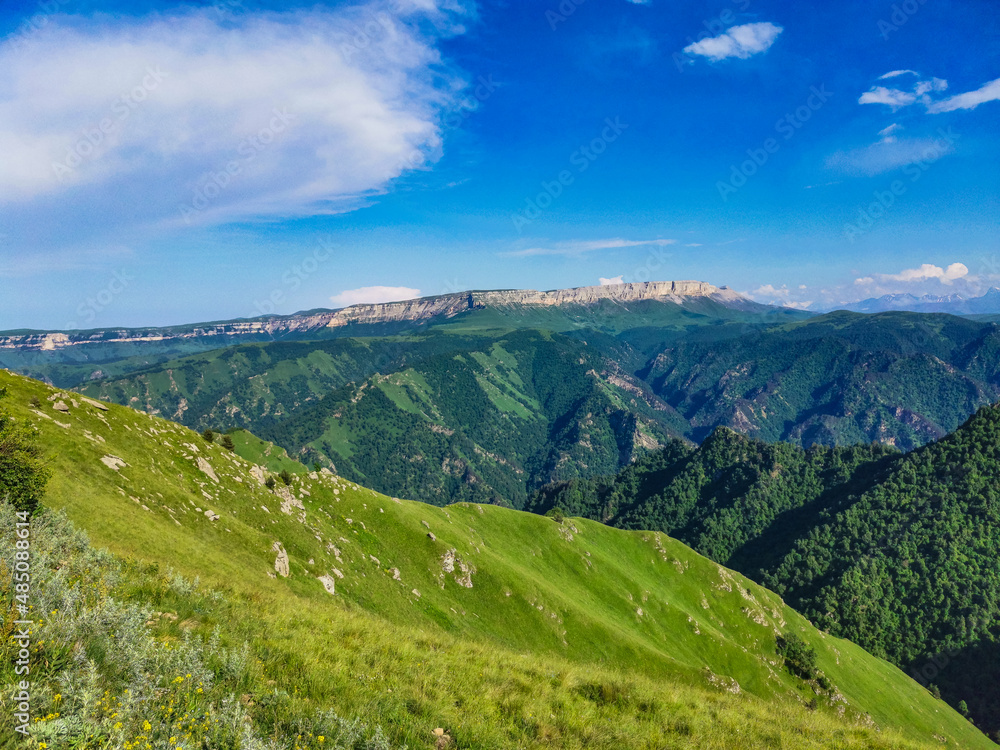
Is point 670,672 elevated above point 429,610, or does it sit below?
below

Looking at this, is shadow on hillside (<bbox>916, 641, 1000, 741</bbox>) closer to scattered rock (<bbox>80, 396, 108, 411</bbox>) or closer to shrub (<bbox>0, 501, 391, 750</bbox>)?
shrub (<bbox>0, 501, 391, 750</bbox>)

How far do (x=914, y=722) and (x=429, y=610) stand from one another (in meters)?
156

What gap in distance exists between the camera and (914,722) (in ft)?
409

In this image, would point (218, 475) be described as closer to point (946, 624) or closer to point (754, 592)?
point (754, 592)

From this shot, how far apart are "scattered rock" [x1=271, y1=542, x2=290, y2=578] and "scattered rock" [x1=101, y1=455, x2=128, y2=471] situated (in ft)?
60.8

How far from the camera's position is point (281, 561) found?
51656mm

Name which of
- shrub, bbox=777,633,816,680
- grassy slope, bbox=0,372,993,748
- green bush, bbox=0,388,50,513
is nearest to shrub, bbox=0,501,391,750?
grassy slope, bbox=0,372,993,748

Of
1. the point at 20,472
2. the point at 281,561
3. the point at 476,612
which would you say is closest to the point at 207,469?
the point at 281,561

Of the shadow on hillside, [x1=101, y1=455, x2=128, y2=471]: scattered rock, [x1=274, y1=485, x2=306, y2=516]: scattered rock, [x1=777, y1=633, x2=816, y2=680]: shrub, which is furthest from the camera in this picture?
A: the shadow on hillside

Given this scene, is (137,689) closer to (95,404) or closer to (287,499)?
A: (95,404)

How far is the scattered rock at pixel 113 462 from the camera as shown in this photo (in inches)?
1817

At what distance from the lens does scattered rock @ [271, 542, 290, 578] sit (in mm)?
49700

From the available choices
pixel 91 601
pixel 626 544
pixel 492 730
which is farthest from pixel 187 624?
pixel 626 544

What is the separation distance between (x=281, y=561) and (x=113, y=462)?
21015 mm
